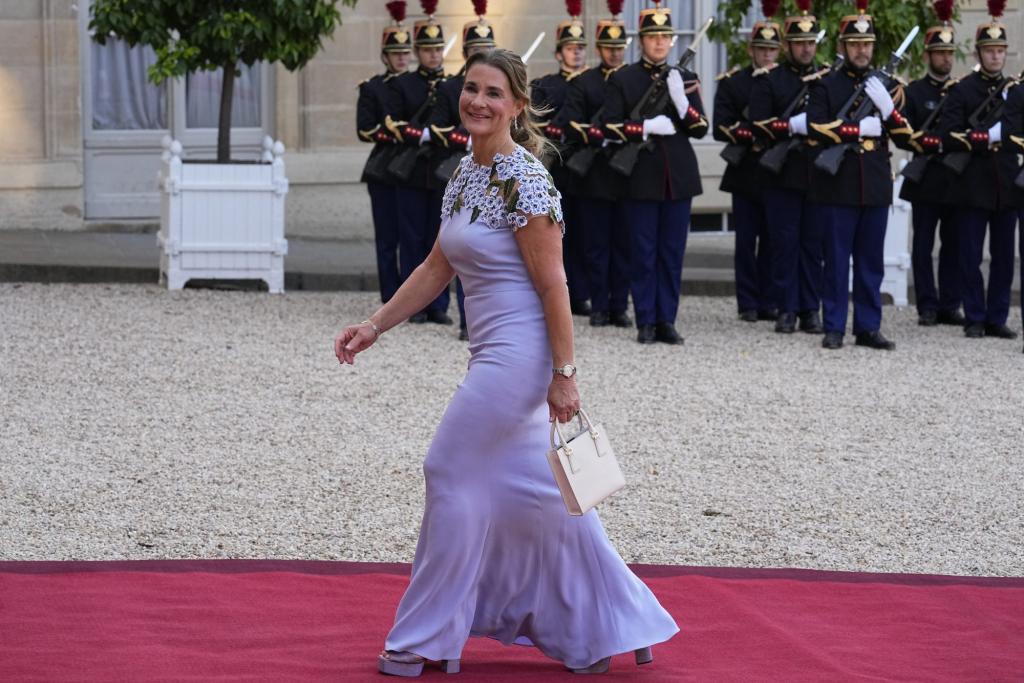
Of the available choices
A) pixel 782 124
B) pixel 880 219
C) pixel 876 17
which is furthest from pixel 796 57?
pixel 876 17

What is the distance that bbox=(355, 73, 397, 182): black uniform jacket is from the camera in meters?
11.9

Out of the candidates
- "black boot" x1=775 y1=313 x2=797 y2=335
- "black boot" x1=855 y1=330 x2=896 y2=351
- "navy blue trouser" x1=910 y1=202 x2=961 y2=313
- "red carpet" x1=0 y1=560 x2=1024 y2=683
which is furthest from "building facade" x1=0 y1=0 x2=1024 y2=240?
"red carpet" x1=0 y1=560 x2=1024 y2=683

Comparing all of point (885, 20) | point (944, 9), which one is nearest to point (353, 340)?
point (944, 9)

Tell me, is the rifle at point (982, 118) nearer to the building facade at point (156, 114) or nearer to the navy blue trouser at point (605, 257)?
the navy blue trouser at point (605, 257)

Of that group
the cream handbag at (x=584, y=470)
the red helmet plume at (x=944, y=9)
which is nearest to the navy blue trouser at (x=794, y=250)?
the red helmet plume at (x=944, y=9)

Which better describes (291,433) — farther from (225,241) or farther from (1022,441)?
(225,241)

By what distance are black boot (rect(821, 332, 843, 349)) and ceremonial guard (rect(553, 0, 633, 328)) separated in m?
1.39

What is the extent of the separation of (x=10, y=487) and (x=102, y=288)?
20.9 ft

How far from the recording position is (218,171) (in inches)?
516

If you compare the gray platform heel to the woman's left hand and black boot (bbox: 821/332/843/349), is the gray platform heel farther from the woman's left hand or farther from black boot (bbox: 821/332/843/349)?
black boot (bbox: 821/332/843/349)

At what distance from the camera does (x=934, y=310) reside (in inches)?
484

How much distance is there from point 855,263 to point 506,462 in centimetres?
678

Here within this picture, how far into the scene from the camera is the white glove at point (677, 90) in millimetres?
11031

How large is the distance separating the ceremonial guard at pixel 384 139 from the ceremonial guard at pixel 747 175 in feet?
6.86
